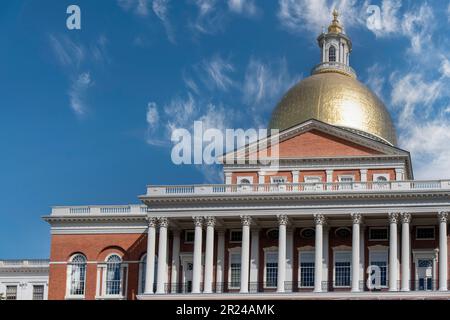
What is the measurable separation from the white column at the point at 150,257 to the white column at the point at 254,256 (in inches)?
281

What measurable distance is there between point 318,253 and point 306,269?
9.61 feet

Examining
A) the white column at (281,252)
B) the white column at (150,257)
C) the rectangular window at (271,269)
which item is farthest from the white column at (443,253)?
the white column at (150,257)

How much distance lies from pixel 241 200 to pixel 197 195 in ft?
10.4

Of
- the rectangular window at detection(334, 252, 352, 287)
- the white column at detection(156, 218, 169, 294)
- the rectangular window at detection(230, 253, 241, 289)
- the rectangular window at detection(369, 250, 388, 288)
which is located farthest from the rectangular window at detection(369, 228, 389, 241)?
the white column at detection(156, 218, 169, 294)

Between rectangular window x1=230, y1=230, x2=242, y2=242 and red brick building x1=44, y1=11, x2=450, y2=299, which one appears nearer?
red brick building x1=44, y1=11, x2=450, y2=299

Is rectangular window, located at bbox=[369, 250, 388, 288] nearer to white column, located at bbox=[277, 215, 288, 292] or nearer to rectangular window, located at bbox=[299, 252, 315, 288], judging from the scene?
rectangular window, located at bbox=[299, 252, 315, 288]

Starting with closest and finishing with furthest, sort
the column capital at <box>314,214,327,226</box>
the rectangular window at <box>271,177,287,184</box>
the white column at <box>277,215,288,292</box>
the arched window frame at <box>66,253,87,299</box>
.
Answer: the white column at <box>277,215,288,292</box> < the column capital at <box>314,214,327,226</box> < the rectangular window at <box>271,177,287,184</box> < the arched window frame at <box>66,253,87,299</box>

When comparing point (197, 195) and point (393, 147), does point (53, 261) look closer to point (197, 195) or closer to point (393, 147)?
point (197, 195)

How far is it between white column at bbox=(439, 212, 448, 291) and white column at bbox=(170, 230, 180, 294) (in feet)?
62.6

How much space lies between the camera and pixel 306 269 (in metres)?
68.9

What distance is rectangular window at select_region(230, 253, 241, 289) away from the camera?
227 ft
